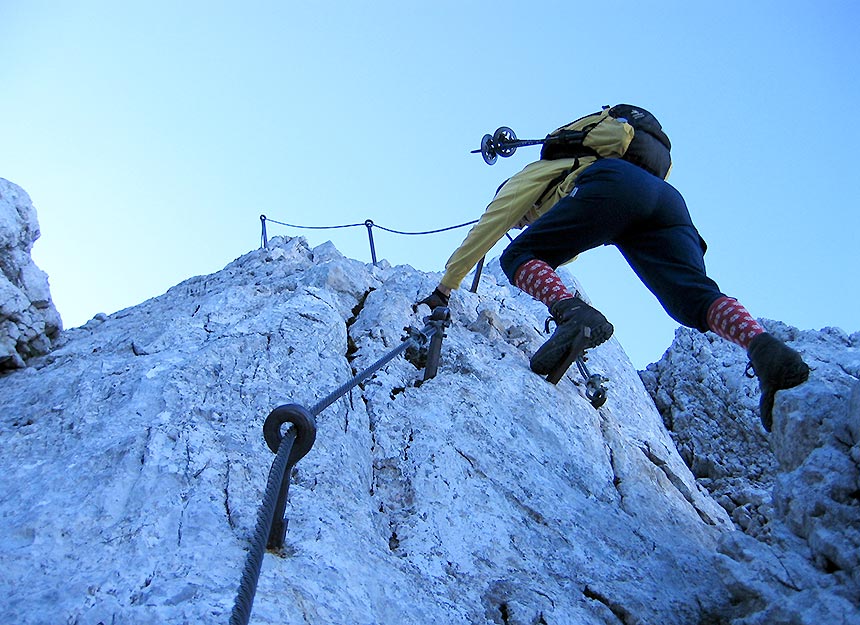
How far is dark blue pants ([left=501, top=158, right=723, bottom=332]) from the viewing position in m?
3.83

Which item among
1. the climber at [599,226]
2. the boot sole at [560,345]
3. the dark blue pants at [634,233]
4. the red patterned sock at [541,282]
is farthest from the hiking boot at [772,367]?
the red patterned sock at [541,282]

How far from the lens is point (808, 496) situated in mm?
2531

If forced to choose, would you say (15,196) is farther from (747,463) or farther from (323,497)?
(747,463)

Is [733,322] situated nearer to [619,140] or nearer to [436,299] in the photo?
[619,140]

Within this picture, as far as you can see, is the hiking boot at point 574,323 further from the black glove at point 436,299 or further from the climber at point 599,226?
the black glove at point 436,299

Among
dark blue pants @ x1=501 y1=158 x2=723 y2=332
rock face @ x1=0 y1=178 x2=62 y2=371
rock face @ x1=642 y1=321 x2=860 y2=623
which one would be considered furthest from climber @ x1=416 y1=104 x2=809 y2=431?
rock face @ x1=0 y1=178 x2=62 y2=371

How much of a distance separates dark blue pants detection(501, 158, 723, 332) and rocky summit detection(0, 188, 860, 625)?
0.78 metres

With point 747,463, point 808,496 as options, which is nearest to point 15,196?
point 808,496

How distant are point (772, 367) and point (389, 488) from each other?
66.9 inches

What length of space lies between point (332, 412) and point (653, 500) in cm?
171

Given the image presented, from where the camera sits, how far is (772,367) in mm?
2959

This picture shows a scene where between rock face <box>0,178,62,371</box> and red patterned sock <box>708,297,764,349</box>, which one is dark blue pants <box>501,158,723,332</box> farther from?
rock face <box>0,178,62,371</box>

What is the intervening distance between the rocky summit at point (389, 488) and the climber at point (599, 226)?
62 centimetres

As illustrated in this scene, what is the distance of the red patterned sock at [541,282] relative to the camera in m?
3.91
